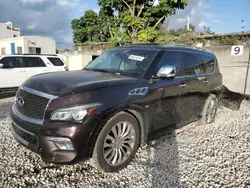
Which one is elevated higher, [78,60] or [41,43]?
[41,43]

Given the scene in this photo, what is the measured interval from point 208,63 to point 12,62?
708 cm

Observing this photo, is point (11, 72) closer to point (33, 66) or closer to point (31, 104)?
point (33, 66)

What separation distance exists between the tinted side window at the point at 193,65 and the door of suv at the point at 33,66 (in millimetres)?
6345

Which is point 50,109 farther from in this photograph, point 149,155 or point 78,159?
point 149,155

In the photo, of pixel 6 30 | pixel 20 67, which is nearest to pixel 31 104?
pixel 20 67

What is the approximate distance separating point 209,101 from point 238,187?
2.54 m

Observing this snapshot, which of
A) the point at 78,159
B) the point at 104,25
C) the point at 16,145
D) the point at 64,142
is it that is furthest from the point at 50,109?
the point at 104,25

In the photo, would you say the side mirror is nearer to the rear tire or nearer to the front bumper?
the front bumper

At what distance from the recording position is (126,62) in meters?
3.83

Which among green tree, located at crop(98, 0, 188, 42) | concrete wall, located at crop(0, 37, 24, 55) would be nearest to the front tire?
green tree, located at crop(98, 0, 188, 42)

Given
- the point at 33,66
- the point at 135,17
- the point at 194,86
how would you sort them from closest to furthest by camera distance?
1. the point at 194,86
2. the point at 33,66
3. the point at 135,17

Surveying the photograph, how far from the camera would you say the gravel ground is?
2.80 metres

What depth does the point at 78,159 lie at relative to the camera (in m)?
2.65

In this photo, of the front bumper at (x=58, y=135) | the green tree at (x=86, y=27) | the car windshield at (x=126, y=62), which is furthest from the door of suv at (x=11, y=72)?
the green tree at (x=86, y=27)
